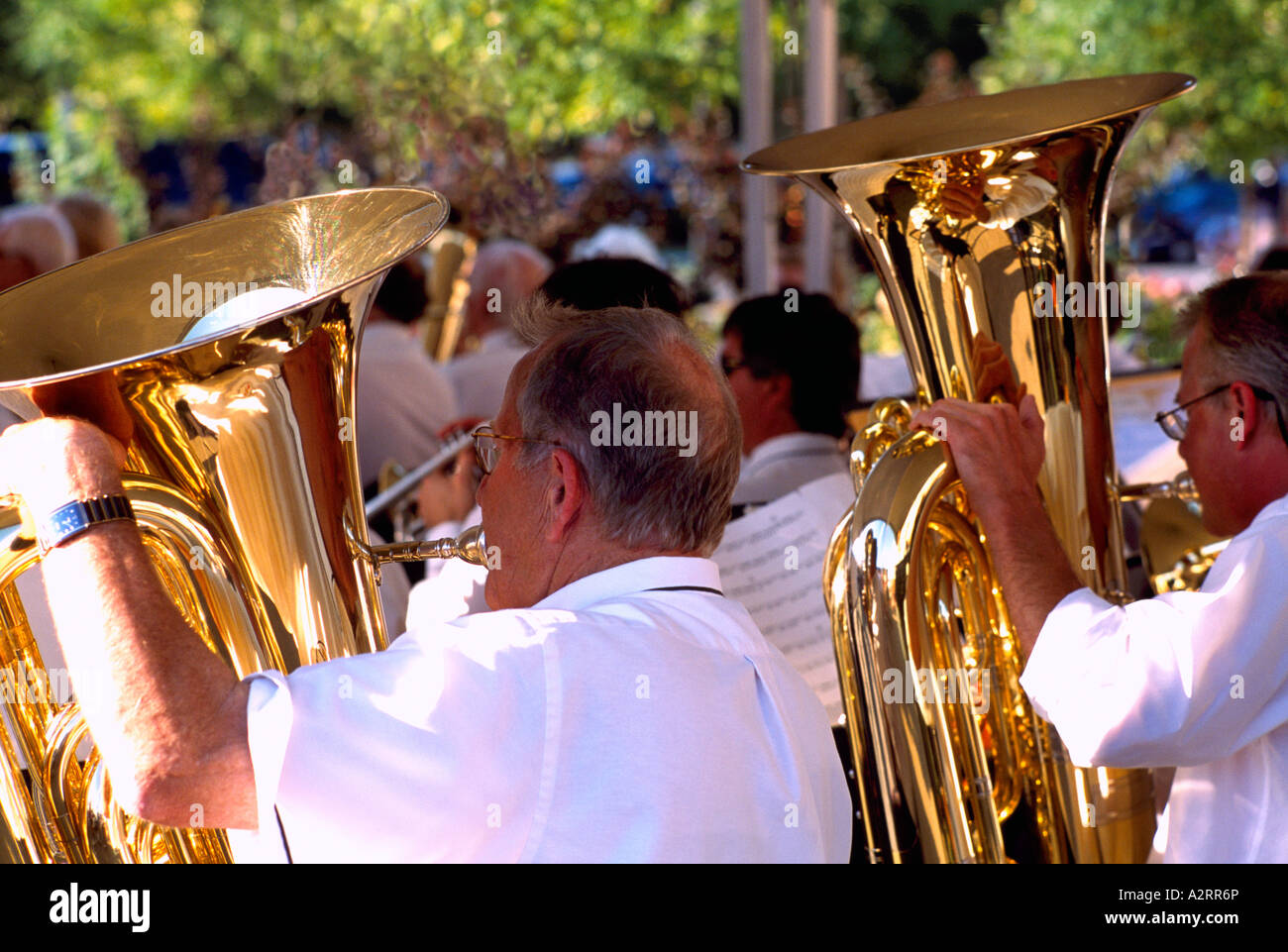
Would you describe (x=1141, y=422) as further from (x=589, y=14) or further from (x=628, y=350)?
(x=589, y=14)

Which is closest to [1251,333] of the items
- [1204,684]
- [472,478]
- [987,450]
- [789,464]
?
[987,450]

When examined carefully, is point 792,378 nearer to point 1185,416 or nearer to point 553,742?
point 1185,416

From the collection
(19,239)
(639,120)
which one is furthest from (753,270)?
(639,120)

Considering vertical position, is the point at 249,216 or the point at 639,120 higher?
the point at 639,120

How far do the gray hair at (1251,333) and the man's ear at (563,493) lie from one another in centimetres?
81

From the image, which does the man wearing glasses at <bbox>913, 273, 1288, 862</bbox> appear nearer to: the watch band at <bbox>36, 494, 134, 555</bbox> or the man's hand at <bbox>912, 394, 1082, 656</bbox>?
the man's hand at <bbox>912, 394, 1082, 656</bbox>

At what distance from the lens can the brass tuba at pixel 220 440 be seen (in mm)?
1236

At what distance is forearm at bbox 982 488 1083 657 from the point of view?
152cm

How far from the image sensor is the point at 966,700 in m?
1.71

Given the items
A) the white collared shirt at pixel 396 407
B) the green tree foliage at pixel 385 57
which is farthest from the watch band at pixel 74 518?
the white collared shirt at pixel 396 407

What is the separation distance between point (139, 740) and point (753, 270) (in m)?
3.44

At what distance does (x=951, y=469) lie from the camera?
1596 millimetres

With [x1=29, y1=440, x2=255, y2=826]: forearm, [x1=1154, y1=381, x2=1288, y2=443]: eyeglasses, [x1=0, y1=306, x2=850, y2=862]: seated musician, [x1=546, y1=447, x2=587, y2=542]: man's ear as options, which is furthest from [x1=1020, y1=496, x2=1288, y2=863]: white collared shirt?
[x1=29, y1=440, x2=255, y2=826]: forearm

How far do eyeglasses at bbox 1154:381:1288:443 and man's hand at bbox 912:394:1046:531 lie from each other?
200 mm
